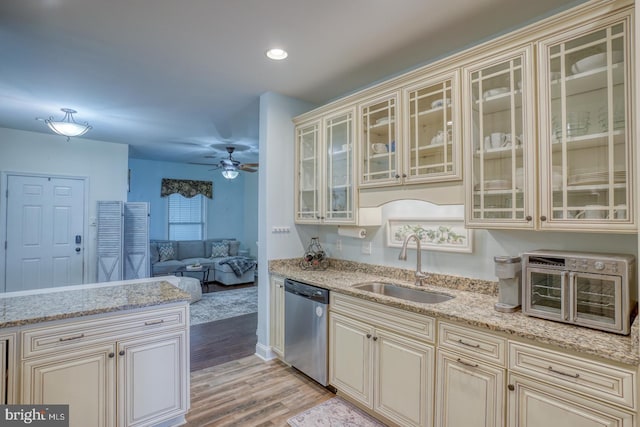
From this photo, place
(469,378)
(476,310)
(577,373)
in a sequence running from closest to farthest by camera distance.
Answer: (577,373), (469,378), (476,310)

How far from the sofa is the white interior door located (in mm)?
1457

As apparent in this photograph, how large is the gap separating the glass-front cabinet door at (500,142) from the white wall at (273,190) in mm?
1907

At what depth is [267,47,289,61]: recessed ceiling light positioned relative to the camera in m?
2.53

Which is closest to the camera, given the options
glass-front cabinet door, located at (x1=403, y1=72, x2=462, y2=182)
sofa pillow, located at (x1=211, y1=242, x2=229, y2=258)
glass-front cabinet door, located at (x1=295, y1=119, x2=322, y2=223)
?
glass-front cabinet door, located at (x1=403, y1=72, x2=462, y2=182)

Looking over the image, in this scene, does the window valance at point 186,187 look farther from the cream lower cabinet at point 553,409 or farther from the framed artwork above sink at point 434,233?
the cream lower cabinet at point 553,409

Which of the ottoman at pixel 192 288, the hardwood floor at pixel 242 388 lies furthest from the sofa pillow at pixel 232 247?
the hardwood floor at pixel 242 388

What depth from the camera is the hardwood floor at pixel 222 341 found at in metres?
3.36

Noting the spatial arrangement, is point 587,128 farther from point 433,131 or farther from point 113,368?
point 113,368

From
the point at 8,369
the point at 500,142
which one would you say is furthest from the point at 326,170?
the point at 8,369

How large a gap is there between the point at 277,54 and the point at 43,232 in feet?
16.6

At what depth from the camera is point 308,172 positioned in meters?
3.46

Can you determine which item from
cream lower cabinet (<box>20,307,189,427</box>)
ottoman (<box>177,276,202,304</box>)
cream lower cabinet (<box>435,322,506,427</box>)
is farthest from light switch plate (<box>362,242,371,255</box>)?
Answer: ottoman (<box>177,276,202,304</box>)

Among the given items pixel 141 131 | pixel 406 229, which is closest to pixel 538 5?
pixel 406 229

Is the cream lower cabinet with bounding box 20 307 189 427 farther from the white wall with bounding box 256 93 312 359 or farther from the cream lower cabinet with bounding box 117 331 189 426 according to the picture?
the white wall with bounding box 256 93 312 359
